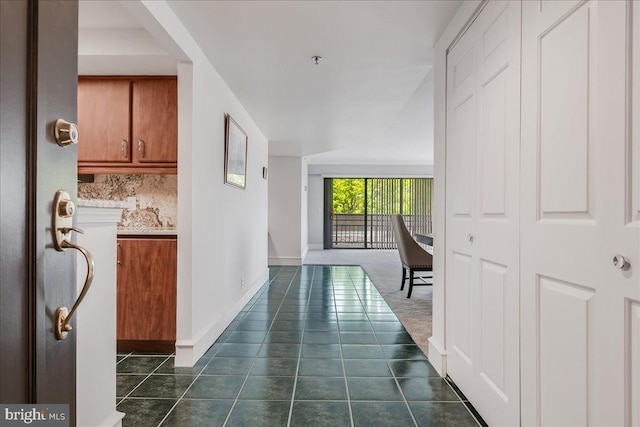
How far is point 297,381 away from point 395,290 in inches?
115

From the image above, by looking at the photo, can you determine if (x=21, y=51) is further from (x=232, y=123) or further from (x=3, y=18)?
(x=232, y=123)

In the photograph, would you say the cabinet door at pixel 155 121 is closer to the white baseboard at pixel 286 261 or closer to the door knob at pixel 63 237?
the door knob at pixel 63 237

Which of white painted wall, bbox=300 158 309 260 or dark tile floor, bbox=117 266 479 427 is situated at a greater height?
white painted wall, bbox=300 158 309 260

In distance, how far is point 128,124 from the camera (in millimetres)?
2918

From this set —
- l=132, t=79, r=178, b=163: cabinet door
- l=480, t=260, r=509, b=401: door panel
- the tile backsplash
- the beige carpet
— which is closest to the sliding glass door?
the beige carpet

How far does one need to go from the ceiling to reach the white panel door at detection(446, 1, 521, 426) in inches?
17.8

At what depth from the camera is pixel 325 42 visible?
8.33ft

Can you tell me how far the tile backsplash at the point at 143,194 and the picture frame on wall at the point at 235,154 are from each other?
20.2 inches

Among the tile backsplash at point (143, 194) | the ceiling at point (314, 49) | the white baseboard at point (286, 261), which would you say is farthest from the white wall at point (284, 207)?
the tile backsplash at point (143, 194)

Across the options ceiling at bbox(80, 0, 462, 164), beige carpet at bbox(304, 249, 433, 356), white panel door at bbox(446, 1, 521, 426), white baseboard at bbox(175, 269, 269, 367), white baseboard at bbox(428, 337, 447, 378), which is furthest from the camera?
beige carpet at bbox(304, 249, 433, 356)

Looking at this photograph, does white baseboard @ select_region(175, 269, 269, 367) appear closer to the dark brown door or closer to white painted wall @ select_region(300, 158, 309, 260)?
the dark brown door

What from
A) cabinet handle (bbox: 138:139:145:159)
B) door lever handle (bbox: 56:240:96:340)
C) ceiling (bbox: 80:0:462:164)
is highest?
ceiling (bbox: 80:0:462:164)

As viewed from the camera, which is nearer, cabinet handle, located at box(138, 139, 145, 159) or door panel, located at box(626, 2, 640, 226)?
door panel, located at box(626, 2, 640, 226)

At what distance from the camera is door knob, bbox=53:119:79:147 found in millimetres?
676
